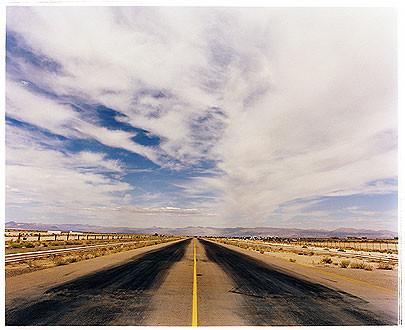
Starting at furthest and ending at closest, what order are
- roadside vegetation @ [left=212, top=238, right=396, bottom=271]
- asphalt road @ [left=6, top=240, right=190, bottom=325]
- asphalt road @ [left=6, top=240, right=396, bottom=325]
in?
roadside vegetation @ [left=212, top=238, right=396, bottom=271], asphalt road @ [left=6, top=240, right=396, bottom=325], asphalt road @ [left=6, top=240, right=190, bottom=325]

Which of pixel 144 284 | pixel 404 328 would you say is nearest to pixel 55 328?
pixel 144 284

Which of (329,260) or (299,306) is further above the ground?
(299,306)

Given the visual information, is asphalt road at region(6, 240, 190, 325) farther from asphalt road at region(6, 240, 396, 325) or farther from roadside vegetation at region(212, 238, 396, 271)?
roadside vegetation at region(212, 238, 396, 271)

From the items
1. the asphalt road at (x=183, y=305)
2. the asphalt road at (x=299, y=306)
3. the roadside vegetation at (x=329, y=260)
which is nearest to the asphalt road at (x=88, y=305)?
the asphalt road at (x=183, y=305)

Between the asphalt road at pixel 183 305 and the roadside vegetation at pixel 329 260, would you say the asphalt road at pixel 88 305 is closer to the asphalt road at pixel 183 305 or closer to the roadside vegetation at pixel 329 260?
the asphalt road at pixel 183 305

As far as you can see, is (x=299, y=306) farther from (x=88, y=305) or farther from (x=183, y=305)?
(x=88, y=305)

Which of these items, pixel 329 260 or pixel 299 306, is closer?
pixel 299 306

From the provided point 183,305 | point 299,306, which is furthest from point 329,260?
point 183,305

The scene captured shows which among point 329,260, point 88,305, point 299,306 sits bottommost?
point 329,260

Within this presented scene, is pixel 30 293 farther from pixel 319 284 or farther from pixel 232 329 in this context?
pixel 319 284

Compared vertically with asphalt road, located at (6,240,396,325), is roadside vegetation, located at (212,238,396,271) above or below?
below

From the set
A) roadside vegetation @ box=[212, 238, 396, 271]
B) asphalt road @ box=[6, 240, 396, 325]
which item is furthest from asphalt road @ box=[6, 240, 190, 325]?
roadside vegetation @ box=[212, 238, 396, 271]
